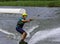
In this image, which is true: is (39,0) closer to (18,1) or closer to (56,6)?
(18,1)

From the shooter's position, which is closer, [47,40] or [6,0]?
[47,40]

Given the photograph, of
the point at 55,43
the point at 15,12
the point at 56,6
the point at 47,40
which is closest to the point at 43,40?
the point at 47,40

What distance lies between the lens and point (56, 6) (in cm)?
5569

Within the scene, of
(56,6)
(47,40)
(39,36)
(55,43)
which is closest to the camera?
(55,43)

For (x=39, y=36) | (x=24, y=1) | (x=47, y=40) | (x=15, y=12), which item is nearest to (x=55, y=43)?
(x=47, y=40)

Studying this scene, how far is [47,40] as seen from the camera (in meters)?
16.4

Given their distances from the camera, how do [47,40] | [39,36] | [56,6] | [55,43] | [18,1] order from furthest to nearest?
1. [18,1]
2. [56,6]
3. [39,36]
4. [47,40]
5. [55,43]

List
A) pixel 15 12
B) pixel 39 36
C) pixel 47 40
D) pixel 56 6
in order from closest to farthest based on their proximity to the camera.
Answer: pixel 47 40 → pixel 39 36 → pixel 15 12 → pixel 56 6

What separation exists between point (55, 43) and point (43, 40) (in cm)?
128

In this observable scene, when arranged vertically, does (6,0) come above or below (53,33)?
below

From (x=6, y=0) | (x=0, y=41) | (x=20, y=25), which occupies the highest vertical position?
(x=20, y=25)

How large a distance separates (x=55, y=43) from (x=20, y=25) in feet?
6.09

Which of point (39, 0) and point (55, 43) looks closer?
point (55, 43)

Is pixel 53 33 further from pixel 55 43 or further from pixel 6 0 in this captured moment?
pixel 6 0
